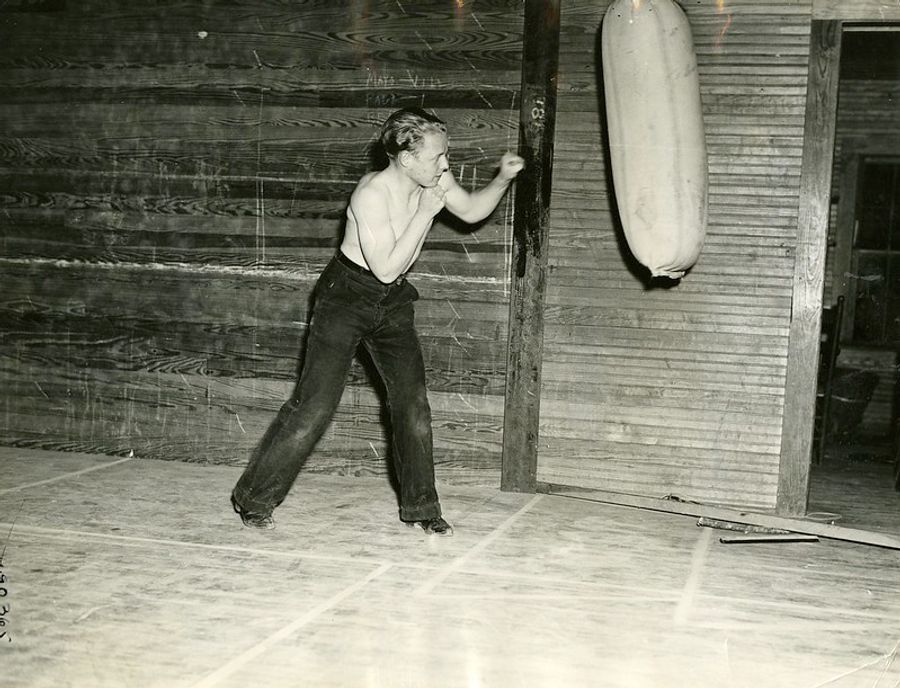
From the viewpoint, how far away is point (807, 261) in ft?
16.1

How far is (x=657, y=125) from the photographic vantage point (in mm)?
4160

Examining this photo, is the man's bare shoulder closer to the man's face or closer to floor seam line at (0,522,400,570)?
the man's face

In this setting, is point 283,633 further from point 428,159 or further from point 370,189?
point 428,159

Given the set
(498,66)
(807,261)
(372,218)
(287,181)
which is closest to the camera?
(372,218)

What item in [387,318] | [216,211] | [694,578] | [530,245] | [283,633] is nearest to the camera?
[283,633]

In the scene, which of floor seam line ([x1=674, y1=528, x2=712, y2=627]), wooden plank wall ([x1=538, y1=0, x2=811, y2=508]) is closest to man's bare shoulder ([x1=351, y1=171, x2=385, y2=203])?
wooden plank wall ([x1=538, y1=0, x2=811, y2=508])

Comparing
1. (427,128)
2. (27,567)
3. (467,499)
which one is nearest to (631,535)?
(467,499)

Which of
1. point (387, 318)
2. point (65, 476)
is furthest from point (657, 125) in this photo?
point (65, 476)

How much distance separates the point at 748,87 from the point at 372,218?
213 cm

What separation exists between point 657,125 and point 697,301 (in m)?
1.21

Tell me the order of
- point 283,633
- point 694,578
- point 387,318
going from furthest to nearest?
point 387,318 → point 694,578 → point 283,633

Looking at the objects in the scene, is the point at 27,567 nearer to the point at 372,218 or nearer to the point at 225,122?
the point at 372,218

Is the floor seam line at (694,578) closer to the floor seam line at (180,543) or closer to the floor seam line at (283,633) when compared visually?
the floor seam line at (180,543)

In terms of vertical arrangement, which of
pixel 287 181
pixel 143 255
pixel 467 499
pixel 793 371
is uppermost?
pixel 287 181
